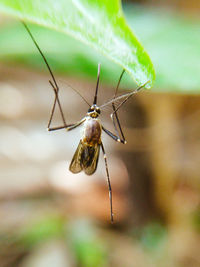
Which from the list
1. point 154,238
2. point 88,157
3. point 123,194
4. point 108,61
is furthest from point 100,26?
point 123,194

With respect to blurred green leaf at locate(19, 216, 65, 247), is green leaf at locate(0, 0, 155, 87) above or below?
above

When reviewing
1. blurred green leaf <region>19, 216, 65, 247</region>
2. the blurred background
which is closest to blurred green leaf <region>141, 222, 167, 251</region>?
the blurred background

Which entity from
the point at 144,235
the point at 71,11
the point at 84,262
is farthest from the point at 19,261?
the point at 71,11

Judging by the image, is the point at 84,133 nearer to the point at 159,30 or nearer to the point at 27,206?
the point at 159,30

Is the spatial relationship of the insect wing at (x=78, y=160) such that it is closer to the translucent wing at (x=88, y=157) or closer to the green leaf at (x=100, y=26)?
the translucent wing at (x=88, y=157)

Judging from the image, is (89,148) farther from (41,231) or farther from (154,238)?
(154,238)

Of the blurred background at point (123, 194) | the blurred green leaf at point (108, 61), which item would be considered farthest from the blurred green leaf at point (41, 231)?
the blurred green leaf at point (108, 61)

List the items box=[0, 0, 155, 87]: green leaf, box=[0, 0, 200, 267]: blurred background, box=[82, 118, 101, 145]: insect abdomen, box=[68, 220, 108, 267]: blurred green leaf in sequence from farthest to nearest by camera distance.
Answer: box=[0, 0, 200, 267]: blurred background → box=[68, 220, 108, 267]: blurred green leaf → box=[82, 118, 101, 145]: insect abdomen → box=[0, 0, 155, 87]: green leaf

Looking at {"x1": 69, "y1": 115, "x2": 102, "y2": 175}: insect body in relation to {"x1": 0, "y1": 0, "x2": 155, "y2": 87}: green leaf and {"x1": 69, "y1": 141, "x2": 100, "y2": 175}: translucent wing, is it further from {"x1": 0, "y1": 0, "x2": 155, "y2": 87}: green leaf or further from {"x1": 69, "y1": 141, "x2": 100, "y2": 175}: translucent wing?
{"x1": 0, "y1": 0, "x2": 155, "y2": 87}: green leaf
